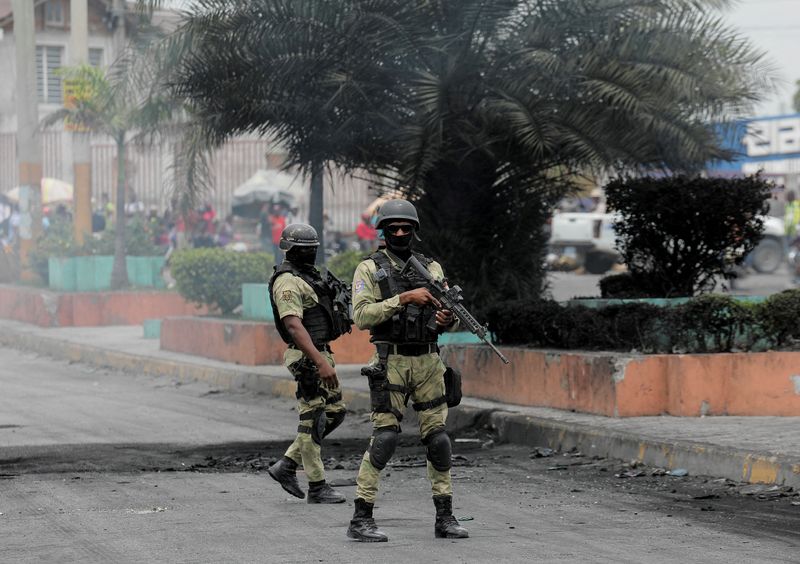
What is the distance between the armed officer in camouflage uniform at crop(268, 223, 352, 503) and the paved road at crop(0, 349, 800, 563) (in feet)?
0.70

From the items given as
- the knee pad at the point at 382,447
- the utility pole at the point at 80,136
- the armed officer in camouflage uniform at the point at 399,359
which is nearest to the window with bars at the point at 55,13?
the utility pole at the point at 80,136

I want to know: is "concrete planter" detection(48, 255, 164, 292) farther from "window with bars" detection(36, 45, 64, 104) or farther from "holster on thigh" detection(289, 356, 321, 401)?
"window with bars" detection(36, 45, 64, 104)

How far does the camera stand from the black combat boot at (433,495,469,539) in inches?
292

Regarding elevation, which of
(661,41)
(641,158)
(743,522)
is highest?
(661,41)

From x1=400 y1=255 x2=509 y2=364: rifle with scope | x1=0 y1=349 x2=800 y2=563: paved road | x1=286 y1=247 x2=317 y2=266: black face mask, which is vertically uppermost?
x1=286 y1=247 x2=317 y2=266: black face mask

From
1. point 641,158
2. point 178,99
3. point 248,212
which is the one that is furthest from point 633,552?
point 248,212

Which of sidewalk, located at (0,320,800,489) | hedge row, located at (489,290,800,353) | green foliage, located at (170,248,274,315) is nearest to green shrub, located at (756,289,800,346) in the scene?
hedge row, located at (489,290,800,353)

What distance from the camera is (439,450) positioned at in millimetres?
7551

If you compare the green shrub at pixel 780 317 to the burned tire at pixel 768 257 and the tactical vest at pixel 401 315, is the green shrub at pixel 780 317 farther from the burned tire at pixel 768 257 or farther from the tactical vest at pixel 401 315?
the burned tire at pixel 768 257

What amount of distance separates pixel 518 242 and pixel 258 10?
3.45 metres

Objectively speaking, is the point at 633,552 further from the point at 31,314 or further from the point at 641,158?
the point at 31,314

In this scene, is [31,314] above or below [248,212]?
below

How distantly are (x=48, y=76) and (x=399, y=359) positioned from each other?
41.8m

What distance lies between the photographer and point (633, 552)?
7.08 meters
